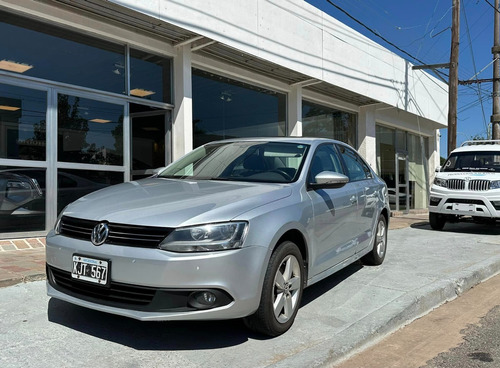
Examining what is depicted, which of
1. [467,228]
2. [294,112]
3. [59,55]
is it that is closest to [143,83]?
[59,55]

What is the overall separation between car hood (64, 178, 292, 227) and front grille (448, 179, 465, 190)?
24.1 feet

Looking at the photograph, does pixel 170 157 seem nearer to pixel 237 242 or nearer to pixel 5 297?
pixel 5 297

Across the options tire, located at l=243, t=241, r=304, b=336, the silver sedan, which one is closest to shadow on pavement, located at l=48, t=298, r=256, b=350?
tire, located at l=243, t=241, r=304, b=336

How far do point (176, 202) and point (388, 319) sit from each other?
2041mm

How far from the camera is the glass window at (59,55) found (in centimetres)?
647

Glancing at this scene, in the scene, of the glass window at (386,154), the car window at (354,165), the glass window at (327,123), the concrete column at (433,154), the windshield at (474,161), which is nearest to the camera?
the car window at (354,165)

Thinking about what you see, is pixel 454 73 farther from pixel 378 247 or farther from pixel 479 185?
pixel 378 247

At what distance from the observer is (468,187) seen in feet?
31.0

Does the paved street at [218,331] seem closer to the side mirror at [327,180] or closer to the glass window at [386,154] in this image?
the side mirror at [327,180]

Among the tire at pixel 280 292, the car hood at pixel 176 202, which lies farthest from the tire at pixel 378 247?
the car hood at pixel 176 202

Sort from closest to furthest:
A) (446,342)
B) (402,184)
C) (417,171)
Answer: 1. (446,342)
2. (402,184)
3. (417,171)

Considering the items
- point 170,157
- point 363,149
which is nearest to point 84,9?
point 170,157

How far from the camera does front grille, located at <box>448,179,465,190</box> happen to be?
9.57 metres

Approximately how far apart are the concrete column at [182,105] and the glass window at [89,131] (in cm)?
114
